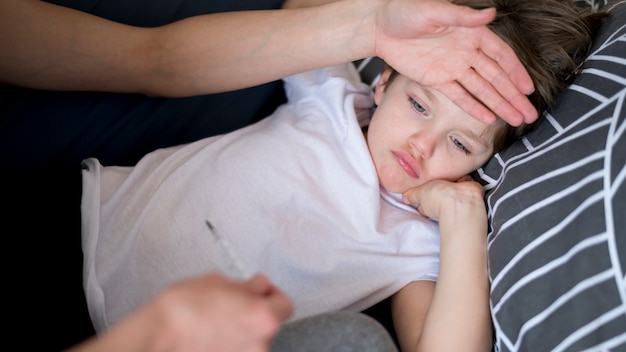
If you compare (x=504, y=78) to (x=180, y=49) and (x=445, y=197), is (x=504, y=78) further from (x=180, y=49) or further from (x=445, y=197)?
(x=180, y=49)

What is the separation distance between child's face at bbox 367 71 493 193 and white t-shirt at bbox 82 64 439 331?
0.12ft

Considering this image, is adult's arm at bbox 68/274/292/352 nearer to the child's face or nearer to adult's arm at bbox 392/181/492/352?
adult's arm at bbox 392/181/492/352

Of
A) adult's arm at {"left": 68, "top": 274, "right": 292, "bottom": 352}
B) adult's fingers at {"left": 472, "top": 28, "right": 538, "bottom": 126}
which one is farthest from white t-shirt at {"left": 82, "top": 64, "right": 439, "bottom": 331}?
adult's arm at {"left": 68, "top": 274, "right": 292, "bottom": 352}

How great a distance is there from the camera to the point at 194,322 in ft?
1.64

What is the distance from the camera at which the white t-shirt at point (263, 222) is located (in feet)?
3.43

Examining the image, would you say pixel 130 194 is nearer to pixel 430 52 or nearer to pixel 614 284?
pixel 430 52

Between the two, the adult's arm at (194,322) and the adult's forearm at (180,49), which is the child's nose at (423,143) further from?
the adult's arm at (194,322)

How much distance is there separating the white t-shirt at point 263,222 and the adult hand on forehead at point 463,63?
0.20 metres

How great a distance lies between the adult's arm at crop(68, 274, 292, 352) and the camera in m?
0.50

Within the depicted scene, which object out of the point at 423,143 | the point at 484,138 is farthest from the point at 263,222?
the point at 484,138

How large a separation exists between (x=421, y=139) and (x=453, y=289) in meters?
0.28

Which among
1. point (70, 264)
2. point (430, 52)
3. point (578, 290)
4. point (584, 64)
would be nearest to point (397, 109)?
point (430, 52)

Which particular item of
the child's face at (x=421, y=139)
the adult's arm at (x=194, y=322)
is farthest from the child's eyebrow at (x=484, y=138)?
the adult's arm at (x=194, y=322)

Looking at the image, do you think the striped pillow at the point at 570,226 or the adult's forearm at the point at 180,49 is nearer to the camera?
the striped pillow at the point at 570,226
